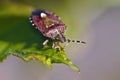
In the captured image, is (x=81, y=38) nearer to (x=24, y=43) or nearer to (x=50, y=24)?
(x=50, y=24)

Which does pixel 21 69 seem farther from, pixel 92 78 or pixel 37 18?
pixel 37 18

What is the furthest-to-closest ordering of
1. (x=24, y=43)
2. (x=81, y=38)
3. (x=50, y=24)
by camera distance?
(x=81, y=38)
(x=50, y=24)
(x=24, y=43)

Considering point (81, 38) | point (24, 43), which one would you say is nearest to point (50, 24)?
point (24, 43)

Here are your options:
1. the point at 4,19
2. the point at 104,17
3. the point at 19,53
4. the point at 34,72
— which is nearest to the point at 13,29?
the point at 4,19

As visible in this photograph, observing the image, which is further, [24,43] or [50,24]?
[50,24]

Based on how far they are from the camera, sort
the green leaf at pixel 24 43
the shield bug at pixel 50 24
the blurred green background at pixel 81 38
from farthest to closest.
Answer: the blurred green background at pixel 81 38
the shield bug at pixel 50 24
the green leaf at pixel 24 43
